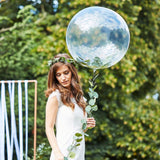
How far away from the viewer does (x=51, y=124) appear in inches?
70.9

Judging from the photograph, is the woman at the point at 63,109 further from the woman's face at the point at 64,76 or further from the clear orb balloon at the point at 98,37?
the clear orb balloon at the point at 98,37

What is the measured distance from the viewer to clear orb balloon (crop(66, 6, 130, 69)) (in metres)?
1.67

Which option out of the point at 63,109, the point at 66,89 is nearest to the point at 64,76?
the point at 66,89

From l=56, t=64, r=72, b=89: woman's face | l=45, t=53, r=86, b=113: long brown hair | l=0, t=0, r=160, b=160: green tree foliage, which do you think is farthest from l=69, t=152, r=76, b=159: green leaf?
l=0, t=0, r=160, b=160: green tree foliage

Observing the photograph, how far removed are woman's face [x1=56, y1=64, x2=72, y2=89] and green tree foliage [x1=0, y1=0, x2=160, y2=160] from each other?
4.97 feet

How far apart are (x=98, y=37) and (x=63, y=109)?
1.57ft

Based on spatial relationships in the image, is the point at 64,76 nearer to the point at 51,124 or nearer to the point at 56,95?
the point at 56,95

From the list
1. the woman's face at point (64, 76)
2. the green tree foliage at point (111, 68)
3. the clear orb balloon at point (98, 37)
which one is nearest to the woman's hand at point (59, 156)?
the woman's face at point (64, 76)

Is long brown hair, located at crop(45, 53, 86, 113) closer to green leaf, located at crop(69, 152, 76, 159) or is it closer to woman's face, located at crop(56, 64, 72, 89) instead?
woman's face, located at crop(56, 64, 72, 89)

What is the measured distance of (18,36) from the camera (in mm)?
3844

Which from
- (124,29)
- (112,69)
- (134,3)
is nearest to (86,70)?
(112,69)

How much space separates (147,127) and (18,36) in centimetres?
216

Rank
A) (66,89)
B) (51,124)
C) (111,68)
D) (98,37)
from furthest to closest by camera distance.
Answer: (111,68), (66,89), (51,124), (98,37)

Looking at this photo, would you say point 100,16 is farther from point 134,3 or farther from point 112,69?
point 134,3
